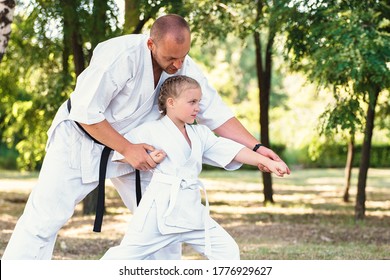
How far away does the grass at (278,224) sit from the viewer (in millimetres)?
8039

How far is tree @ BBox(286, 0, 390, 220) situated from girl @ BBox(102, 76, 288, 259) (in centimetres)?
388

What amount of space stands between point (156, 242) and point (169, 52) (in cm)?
102

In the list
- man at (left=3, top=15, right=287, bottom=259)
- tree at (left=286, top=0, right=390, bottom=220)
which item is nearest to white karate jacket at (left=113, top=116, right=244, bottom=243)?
man at (left=3, top=15, right=287, bottom=259)

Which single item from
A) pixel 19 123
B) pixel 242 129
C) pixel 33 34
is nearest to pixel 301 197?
pixel 19 123

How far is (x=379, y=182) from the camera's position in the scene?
21.8 m

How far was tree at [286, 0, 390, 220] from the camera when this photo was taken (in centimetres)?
812

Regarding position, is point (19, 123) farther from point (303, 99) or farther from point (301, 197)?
point (303, 99)

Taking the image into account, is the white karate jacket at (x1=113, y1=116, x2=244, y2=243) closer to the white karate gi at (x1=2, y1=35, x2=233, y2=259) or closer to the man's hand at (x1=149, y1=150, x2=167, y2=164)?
the man's hand at (x1=149, y1=150, x2=167, y2=164)

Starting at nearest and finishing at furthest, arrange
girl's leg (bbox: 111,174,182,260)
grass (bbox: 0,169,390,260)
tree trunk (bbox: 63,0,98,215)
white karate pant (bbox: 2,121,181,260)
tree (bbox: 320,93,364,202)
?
white karate pant (bbox: 2,121,181,260) < girl's leg (bbox: 111,174,182,260) < grass (bbox: 0,169,390,260) < tree (bbox: 320,93,364,202) < tree trunk (bbox: 63,0,98,215)

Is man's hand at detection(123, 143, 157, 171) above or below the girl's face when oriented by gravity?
below

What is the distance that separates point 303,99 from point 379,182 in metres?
8.12

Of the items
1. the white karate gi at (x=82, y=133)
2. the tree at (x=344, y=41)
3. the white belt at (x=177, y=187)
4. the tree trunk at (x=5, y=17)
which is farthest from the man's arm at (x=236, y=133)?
the tree at (x=344, y=41)

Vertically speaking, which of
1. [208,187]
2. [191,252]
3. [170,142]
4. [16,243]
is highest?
[170,142]

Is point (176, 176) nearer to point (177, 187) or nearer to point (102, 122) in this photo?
point (177, 187)
